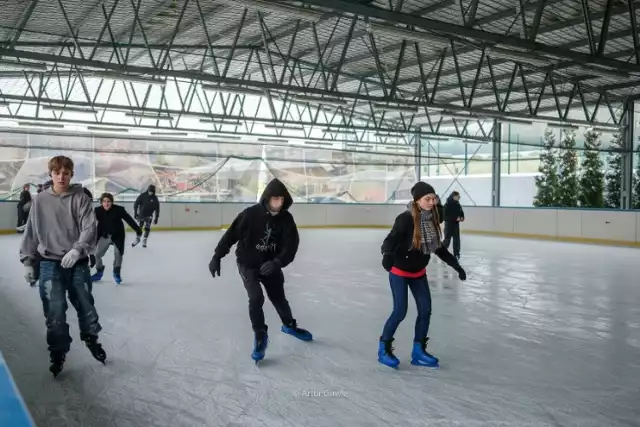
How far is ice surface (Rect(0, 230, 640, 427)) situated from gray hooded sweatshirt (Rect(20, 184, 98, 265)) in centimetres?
88

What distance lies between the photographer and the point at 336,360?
4551 millimetres

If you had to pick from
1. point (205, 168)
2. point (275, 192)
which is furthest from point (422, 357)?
point (205, 168)

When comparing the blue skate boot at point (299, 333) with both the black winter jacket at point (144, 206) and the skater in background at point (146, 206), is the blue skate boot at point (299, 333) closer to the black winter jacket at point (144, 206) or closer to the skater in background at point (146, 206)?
the skater in background at point (146, 206)

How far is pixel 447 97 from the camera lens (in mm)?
27125

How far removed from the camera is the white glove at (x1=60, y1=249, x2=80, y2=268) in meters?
3.79

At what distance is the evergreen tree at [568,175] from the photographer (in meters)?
26.2

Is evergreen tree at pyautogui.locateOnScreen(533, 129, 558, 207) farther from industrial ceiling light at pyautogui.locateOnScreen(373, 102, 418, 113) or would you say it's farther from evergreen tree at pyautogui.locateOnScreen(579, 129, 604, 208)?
industrial ceiling light at pyautogui.locateOnScreen(373, 102, 418, 113)

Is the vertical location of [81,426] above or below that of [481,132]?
below

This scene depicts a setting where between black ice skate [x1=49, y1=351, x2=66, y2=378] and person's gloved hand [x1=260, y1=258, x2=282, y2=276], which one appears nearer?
→ black ice skate [x1=49, y1=351, x2=66, y2=378]

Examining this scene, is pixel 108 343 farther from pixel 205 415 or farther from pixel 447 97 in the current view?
pixel 447 97

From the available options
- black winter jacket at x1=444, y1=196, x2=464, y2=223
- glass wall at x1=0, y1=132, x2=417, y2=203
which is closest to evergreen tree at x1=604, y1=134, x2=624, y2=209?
glass wall at x1=0, y1=132, x2=417, y2=203

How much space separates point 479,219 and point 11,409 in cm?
2235

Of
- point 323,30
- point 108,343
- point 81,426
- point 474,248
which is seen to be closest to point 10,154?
point 323,30

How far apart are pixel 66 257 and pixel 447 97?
25.2 meters
